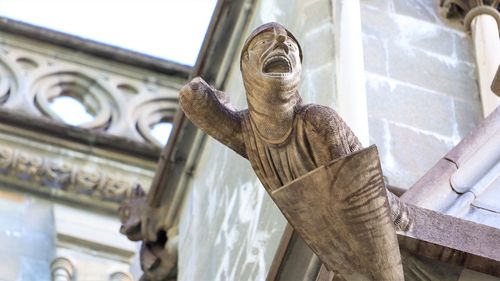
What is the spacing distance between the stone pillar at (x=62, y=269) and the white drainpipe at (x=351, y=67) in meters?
3.87

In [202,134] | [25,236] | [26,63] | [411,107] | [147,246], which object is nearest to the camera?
[411,107]

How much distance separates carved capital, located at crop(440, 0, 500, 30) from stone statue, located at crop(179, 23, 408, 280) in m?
2.30

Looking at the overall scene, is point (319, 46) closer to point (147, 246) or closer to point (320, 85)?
point (320, 85)

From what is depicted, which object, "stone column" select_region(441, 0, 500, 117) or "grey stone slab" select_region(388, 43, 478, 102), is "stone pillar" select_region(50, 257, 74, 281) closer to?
"stone column" select_region(441, 0, 500, 117)

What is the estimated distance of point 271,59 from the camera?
5539 mm

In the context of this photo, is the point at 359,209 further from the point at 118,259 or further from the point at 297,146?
the point at 118,259

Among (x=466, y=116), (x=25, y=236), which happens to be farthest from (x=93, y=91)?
(x=466, y=116)

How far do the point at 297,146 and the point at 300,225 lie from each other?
0.25 metres

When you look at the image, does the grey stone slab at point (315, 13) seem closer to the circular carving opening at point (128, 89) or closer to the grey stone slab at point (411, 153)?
the grey stone slab at point (411, 153)

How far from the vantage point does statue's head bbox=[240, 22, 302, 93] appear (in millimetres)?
5469

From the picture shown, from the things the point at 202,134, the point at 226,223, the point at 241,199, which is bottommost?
the point at 202,134

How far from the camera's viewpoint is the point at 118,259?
11.3m

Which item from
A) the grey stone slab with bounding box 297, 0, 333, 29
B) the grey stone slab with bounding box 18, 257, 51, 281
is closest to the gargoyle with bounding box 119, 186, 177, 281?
the grey stone slab with bounding box 297, 0, 333, 29

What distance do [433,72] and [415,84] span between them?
0.17 meters
